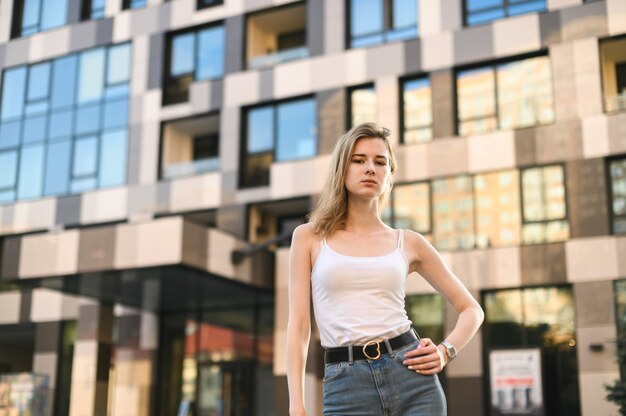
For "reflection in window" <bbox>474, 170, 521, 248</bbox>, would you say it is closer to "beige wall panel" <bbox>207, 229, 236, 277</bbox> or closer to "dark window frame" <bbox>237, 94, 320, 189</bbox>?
"dark window frame" <bbox>237, 94, 320, 189</bbox>

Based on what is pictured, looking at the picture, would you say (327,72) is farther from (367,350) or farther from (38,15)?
→ (367,350)

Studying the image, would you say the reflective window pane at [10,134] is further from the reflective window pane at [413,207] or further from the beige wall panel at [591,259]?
the beige wall panel at [591,259]

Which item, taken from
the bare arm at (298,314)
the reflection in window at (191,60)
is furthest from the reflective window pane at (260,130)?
the bare arm at (298,314)

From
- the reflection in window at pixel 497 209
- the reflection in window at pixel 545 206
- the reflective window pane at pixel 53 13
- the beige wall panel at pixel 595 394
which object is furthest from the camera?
the reflective window pane at pixel 53 13

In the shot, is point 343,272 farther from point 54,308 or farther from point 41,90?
point 41,90

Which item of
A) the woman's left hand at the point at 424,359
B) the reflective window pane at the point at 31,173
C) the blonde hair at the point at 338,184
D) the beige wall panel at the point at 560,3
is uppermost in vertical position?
the beige wall panel at the point at 560,3

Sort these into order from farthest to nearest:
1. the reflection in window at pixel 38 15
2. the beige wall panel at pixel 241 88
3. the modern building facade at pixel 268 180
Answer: the reflection in window at pixel 38 15 < the beige wall panel at pixel 241 88 < the modern building facade at pixel 268 180

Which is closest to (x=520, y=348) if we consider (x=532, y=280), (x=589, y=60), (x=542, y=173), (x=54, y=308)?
(x=532, y=280)

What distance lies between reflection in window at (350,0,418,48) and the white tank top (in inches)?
861

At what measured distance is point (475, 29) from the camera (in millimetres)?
23344

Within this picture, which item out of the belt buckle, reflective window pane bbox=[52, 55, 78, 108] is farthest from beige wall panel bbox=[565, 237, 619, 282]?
the belt buckle

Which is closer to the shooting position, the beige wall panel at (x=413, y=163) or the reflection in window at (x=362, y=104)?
the beige wall panel at (x=413, y=163)

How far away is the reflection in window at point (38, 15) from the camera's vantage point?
31750 mm

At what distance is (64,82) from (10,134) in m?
2.99
